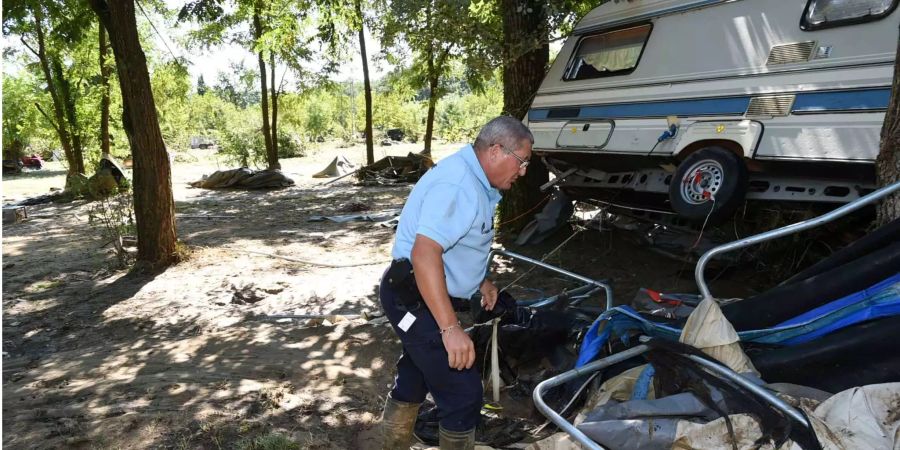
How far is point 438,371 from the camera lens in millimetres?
2639

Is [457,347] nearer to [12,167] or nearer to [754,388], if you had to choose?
[754,388]

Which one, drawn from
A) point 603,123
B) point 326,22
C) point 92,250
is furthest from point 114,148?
point 603,123

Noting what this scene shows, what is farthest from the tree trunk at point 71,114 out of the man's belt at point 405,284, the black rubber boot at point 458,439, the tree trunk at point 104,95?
the black rubber boot at point 458,439

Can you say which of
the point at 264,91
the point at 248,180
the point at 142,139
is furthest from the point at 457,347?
the point at 264,91

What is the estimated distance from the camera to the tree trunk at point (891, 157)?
3.36 m

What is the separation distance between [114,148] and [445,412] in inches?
1237

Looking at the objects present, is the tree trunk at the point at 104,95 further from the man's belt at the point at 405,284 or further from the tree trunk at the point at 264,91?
the man's belt at the point at 405,284

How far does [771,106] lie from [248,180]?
56.0 ft

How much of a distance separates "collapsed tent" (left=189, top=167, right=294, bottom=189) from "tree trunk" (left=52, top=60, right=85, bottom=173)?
4575 millimetres

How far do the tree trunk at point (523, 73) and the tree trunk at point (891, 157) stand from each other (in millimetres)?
4909

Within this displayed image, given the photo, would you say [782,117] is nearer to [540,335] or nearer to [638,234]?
[638,234]

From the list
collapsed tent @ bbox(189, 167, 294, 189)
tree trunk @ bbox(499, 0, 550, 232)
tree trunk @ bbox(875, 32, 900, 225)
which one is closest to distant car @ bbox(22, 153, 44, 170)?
collapsed tent @ bbox(189, 167, 294, 189)

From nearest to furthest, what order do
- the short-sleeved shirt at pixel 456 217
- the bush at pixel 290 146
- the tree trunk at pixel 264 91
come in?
the short-sleeved shirt at pixel 456 217 < the tree trunk at pixel 264 91 < the bush at pixel 290 146

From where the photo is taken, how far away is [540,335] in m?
3.95
